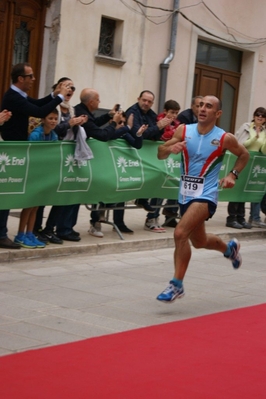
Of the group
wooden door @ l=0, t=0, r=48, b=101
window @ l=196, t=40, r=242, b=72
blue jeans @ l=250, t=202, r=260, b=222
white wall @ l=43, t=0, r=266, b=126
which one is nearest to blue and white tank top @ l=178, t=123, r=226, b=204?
blue jeans @ l=250, t=202, r=260, b=222

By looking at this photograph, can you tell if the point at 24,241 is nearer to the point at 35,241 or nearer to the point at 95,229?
the point at 35,241

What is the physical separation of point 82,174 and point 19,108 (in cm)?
153

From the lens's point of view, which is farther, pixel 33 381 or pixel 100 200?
pixel 100 200

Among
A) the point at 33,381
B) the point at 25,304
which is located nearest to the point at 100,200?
the point at 25,304

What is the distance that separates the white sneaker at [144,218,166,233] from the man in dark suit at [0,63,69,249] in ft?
9.78

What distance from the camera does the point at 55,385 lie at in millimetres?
5691

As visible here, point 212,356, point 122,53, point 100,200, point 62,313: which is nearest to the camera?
point 212,356

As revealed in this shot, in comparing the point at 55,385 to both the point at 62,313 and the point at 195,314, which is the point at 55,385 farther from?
the point at 195,314

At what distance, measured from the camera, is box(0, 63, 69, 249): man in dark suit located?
34.2ft

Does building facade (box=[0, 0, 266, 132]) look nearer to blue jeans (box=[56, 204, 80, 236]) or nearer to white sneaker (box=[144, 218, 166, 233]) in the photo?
white sneaker (box=[144, 218, 166, 233])

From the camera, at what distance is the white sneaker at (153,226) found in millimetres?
13461

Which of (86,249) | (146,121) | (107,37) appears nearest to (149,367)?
(86,249)

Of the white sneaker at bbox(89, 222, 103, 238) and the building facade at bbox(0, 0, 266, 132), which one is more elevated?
the building facade at bbox(0, 0, 266, 132)

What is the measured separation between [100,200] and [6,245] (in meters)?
1.81
